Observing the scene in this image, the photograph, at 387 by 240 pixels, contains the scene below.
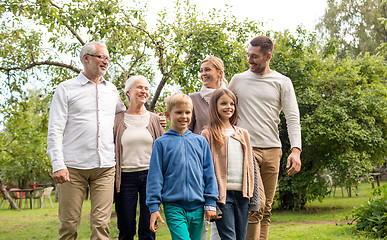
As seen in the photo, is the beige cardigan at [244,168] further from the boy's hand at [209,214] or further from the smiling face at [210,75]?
the smiling face at [210,75]

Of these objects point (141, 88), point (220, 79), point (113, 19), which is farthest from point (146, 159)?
point (113, 19)

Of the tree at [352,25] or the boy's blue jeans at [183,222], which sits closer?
the boy's blue jeans at [183,222]

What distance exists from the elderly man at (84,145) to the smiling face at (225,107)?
3.68 ft

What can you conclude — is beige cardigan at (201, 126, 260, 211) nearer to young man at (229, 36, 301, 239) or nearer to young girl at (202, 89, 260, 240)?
young girl at (202, 89, 260, 240)

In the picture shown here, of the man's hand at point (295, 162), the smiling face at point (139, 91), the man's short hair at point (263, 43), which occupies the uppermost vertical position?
the man's short hair at point (263, 43)

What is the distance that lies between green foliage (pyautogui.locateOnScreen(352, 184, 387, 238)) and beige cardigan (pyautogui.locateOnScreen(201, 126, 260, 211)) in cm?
434

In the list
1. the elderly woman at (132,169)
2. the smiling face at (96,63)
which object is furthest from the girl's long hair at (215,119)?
the smiling face at (96,63)

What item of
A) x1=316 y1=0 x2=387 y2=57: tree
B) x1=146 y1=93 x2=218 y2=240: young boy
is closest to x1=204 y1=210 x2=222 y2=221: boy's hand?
x1=146 y1=93 x2=218 y2=240: young boy

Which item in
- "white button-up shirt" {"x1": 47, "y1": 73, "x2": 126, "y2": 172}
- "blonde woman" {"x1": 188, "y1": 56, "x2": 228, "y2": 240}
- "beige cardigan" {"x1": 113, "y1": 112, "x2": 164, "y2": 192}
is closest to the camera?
"white button-up shirt" {"x1": 47, "y1": 73, "x2": 126, "y2": 172}

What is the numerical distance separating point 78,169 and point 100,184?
0.81ft

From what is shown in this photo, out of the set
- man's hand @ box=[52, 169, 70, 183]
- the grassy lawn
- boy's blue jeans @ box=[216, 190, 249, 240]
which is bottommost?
the grassy lawn

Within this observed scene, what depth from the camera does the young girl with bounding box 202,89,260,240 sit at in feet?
11.5

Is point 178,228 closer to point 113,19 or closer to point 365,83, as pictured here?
point 113,19

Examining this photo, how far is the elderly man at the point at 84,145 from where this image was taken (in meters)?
3.77
